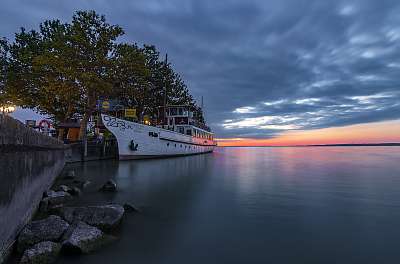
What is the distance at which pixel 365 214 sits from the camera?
1091 cm

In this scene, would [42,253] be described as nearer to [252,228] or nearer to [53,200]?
[53,200]

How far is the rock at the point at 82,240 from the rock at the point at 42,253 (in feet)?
0.74

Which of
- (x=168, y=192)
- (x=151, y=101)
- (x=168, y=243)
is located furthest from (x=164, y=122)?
(x=168, y=243)

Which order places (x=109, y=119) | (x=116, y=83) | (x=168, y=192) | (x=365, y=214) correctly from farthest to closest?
(x=116, y=83)
(x=109, y=119)
(x=168, y=192)
(x=365, y=214)

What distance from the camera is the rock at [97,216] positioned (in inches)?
305

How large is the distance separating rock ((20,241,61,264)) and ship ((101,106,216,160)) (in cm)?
2746

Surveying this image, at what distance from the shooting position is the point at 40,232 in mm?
6539

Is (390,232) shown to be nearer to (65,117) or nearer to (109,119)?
(109,119)

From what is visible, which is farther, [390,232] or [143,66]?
[143,66]

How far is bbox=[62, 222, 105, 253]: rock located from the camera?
6168 millimetres

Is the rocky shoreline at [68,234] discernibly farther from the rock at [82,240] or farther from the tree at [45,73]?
the tree at [45,73]

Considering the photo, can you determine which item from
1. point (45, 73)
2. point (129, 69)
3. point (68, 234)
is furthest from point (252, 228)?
point (45, 73)

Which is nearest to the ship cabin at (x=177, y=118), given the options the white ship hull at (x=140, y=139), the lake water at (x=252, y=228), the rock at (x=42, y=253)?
the white ship hull at (x=140, y=139)

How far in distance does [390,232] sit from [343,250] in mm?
2684
